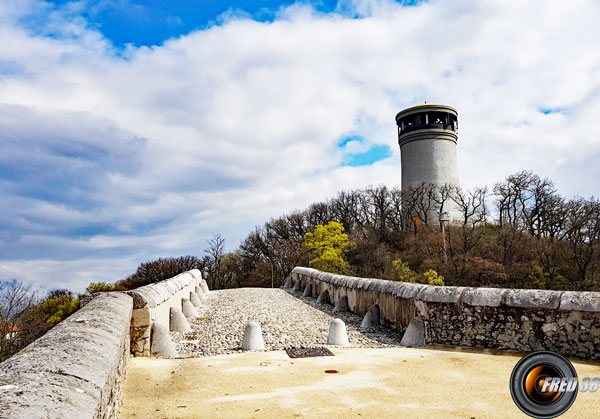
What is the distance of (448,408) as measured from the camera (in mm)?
3949

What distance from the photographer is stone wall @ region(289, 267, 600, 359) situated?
5844 millimetres

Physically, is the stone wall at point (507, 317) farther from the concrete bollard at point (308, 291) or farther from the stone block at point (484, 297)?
the concrete bollard at point (308, 291)

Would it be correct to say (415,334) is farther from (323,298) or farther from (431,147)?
(431,147)

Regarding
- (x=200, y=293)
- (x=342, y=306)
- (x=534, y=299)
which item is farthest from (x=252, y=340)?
(x=200, y=293)

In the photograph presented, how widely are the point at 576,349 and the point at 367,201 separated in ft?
125

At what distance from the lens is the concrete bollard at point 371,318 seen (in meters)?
9.17

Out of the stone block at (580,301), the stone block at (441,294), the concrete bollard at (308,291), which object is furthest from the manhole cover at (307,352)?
the concrete bollard at (308,291)

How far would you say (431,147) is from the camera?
4038cm

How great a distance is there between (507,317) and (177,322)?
6.60 m

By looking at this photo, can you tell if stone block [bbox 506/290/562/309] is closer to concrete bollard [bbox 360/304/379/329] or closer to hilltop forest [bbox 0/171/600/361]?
concrete bollard [bbox 360/304/379/329]

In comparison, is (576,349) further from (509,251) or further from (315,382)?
(509,251)

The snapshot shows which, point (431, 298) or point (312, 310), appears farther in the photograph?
point (312, 310)

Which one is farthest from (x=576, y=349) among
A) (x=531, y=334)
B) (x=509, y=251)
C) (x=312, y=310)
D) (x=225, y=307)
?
(x=509, y=251)

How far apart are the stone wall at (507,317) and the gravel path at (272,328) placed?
3.00ft
